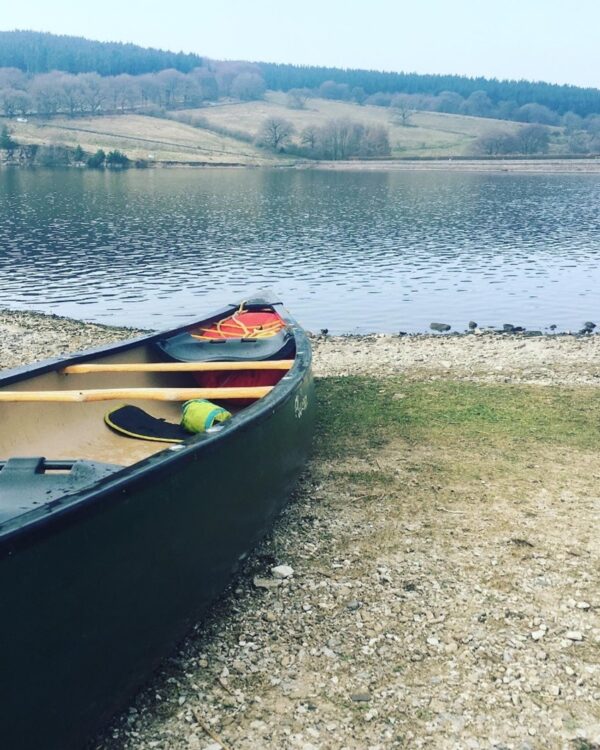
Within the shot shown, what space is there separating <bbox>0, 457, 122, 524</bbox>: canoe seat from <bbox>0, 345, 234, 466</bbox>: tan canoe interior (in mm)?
1635

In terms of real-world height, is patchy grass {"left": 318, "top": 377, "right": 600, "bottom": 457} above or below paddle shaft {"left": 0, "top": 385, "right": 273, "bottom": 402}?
below

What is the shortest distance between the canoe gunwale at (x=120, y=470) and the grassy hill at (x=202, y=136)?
424ft

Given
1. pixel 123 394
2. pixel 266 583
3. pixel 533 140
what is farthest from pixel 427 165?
pixel 266 583

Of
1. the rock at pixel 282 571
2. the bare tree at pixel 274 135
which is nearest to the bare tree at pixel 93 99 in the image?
the bare tree at pixel 274 135

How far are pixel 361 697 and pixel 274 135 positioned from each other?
161 metres

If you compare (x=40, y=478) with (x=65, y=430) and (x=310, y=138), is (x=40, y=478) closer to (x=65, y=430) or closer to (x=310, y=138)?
(x=65, y=430)

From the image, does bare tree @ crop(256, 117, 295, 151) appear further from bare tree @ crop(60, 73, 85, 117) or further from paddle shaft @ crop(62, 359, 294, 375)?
paddle shaft @ crop(62, 359, 294, 375)

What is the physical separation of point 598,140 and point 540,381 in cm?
17285

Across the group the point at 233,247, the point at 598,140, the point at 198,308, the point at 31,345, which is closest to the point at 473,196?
the point at 233,247

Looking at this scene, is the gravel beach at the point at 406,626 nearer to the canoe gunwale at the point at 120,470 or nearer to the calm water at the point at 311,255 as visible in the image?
the canoe gunwale at the point at 120,470

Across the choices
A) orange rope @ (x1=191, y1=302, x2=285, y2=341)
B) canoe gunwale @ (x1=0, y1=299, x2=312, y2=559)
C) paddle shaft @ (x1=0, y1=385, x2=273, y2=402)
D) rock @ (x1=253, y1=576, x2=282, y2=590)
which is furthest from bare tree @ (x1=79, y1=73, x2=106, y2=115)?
rock @ (x1=253, y1=576, x2=282, y2=590)

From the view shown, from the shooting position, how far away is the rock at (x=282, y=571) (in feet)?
23.3

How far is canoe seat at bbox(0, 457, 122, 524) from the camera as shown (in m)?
5.81

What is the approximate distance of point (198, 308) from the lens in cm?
2770
